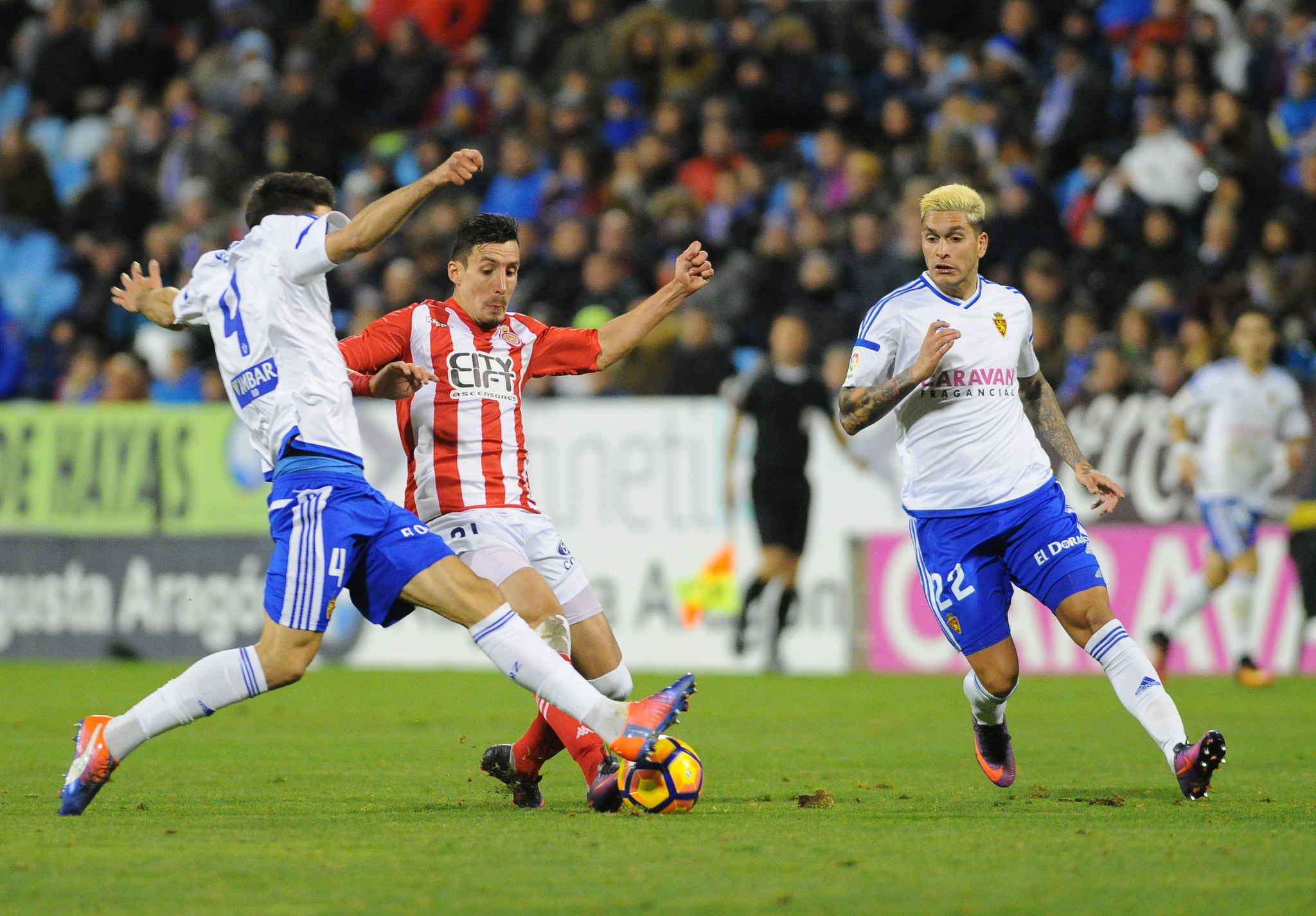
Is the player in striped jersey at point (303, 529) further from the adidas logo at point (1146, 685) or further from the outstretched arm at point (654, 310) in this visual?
the adidas logo at point (1146, 685)

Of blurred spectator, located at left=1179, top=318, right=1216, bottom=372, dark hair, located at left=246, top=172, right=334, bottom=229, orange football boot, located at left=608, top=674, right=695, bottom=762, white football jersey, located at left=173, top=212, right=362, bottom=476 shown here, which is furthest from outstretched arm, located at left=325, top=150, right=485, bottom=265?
blurred spectator, located at left=1179, top=318, right=1216, bottom=372

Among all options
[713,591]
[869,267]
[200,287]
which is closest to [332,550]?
[200,287]

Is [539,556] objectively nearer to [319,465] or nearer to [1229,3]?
[319,465]

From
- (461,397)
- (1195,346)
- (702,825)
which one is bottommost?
(702,825)

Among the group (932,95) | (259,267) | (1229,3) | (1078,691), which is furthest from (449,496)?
(1229,3)

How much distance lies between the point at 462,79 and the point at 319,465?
13.7m

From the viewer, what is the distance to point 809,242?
15641 millimetres

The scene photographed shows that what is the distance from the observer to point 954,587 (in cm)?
712

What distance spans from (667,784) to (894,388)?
69.4 inches

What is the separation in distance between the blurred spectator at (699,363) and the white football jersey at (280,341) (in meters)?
8.64

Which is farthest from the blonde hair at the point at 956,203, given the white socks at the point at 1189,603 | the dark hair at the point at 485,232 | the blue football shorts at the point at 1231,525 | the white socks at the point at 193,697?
the blue football shorts at the point at 1231,525

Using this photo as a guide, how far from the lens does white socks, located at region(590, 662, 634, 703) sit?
6855mm

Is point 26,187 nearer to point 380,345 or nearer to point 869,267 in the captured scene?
point 869,267

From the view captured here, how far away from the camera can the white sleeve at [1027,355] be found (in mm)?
7309
